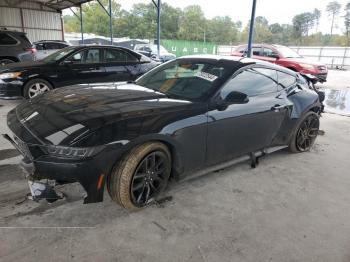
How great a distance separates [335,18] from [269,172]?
71136mm

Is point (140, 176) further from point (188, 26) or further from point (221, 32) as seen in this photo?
point (221, 32)

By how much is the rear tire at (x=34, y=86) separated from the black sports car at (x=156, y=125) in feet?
12.1

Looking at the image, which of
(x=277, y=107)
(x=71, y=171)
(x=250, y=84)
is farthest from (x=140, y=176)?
(x=277, y=107)

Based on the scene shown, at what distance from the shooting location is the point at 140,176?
2844mm

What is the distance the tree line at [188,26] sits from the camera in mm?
60719

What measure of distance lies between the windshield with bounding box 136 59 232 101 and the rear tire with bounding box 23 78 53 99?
3720mm

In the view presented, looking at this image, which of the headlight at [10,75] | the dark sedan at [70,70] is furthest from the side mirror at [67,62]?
the headlight at [10,75]

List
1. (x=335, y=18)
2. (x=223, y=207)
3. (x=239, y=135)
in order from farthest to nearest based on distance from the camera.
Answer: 1. (x=335, y=18)
2. (x=239, y=135)
3. (x=223, y=207)

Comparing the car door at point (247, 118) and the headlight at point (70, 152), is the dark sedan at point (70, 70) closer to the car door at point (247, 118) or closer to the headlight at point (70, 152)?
the car door at point (247, 118)

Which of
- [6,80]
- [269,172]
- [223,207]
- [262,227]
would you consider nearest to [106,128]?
[223,207]

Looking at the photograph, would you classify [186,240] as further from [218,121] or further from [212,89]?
[212,89]

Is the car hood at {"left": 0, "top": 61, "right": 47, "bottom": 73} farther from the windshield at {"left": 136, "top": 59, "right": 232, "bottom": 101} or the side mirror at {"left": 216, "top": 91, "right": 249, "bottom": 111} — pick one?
the side mirror at {"left": 216, "top": 91, "right": 249, "bottom": 111}

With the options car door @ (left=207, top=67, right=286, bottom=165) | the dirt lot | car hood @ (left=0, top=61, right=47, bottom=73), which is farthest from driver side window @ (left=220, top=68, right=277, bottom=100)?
car hood @ (left=0, top=61, right=47, bottom=73)

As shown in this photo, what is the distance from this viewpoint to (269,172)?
4059 mm
